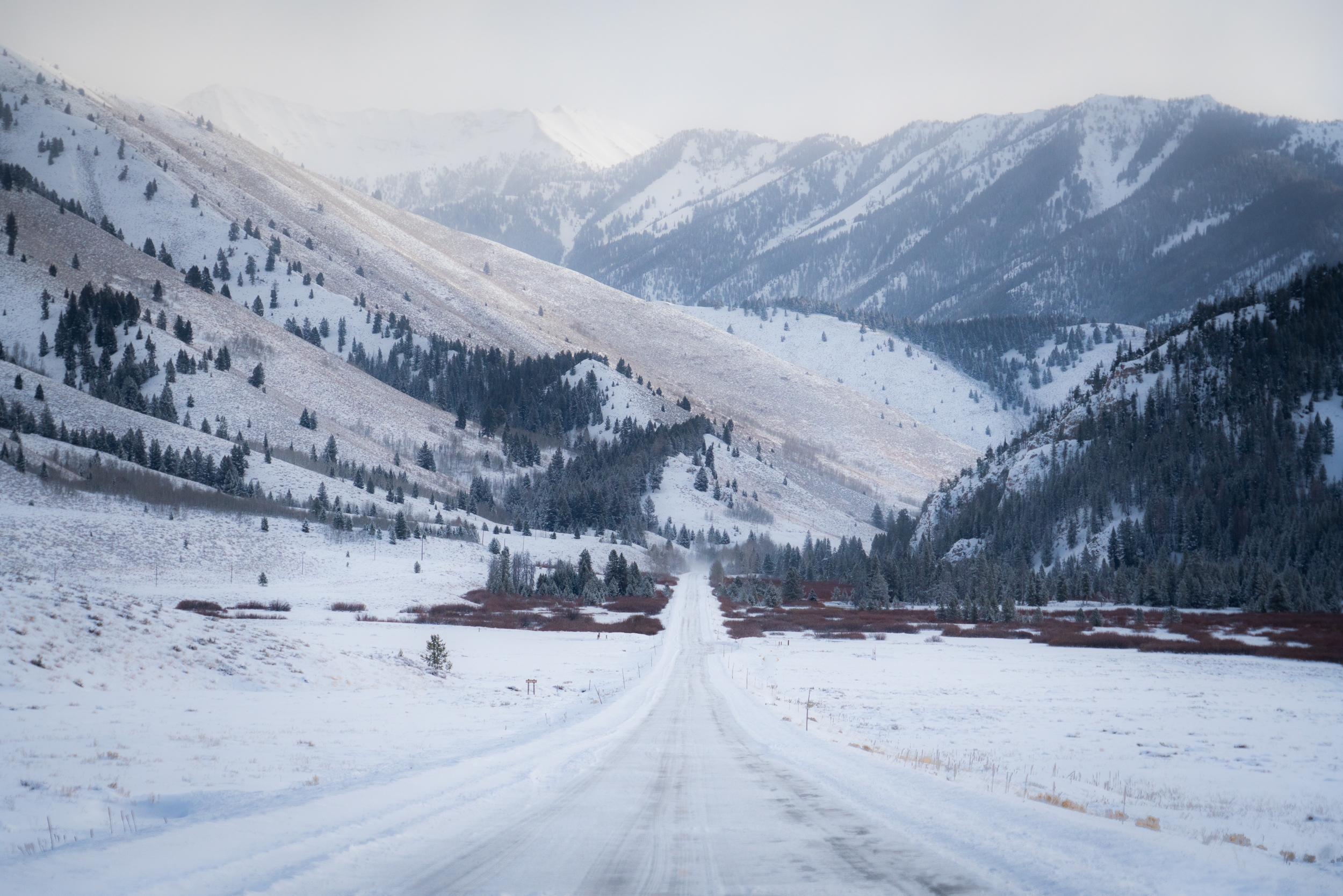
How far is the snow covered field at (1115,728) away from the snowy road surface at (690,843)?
3.01m

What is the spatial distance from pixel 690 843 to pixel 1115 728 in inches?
825

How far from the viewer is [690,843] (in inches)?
352

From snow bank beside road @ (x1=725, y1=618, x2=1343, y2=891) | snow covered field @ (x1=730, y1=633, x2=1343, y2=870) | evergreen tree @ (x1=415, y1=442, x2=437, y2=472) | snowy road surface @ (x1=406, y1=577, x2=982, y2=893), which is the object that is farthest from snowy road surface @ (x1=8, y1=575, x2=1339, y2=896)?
evergreen tree @ (x1=415, y1=442, x2=437, y2=472)

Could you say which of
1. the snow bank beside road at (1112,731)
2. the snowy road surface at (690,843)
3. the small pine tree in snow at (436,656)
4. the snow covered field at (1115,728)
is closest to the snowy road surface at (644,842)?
the snowy road surface at (690,843)

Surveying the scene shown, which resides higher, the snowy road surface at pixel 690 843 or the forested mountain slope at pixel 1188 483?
the forested mountain slope at pixel 1188 483

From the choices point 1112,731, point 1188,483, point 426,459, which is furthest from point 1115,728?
point 426,459

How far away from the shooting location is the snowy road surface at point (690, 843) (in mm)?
7410

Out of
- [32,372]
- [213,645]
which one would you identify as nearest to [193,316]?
[32,372]

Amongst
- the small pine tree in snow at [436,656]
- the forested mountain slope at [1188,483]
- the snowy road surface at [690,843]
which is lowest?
the small pine tree in snow at [436,656]

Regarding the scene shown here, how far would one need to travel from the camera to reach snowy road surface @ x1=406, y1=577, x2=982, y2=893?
7.41 meters

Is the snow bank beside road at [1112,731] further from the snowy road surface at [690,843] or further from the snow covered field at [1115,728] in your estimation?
the snowy road surface at [690,843]

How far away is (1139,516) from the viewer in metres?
116

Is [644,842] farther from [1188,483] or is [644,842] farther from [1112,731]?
[1188,483]

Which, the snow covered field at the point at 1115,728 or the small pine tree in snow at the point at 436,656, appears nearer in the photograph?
the snow covered field at the point at 1115,728
